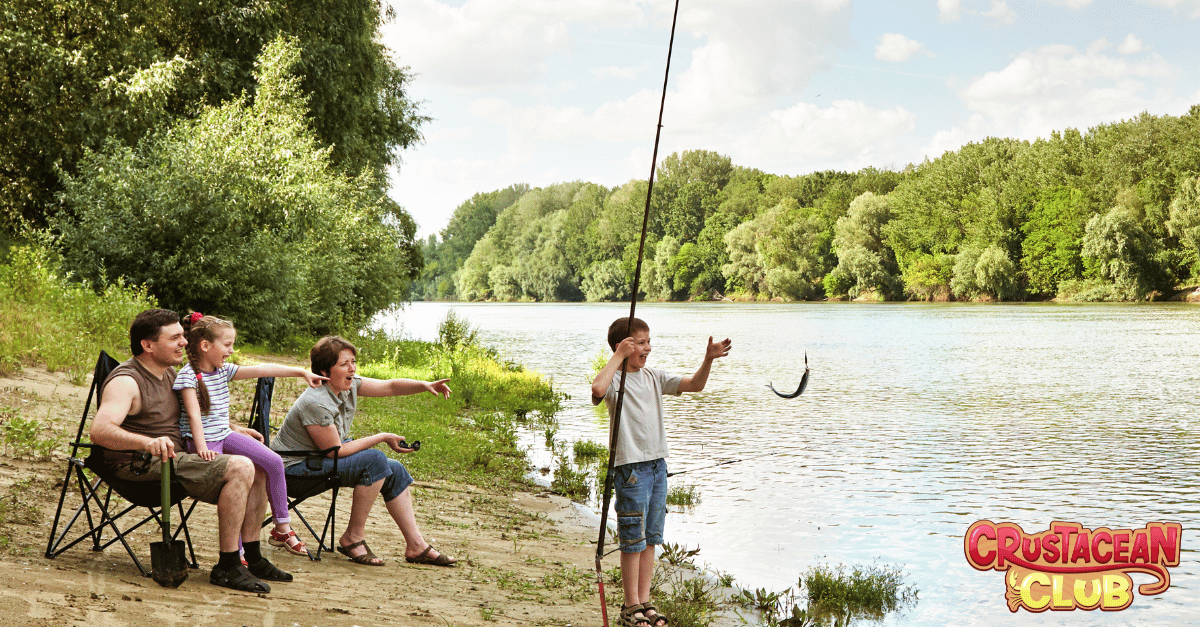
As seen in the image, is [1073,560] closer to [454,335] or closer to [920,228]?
[454,335]

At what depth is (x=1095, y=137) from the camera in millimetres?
73938

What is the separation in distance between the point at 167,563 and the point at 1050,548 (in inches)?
276

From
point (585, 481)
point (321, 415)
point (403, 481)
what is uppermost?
point (321, 415)

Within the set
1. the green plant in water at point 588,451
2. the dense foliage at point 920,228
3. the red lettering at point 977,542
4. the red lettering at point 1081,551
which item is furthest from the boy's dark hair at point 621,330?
the dense foliage at point 920,228

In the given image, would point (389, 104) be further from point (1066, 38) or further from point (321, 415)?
point (1066, 38)

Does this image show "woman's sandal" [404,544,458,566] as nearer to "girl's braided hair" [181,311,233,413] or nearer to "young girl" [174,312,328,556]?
"young girl" [174,312,328,556]

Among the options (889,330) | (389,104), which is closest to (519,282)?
(889,330)

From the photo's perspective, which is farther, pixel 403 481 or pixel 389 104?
pixel 389 104

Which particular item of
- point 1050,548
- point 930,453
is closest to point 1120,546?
point 1050,548

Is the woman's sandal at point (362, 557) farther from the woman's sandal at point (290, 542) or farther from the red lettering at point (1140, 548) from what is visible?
the red lettering at point (1140, 548)

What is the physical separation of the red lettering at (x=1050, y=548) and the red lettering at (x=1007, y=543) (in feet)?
0.74

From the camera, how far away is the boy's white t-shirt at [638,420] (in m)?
4.73

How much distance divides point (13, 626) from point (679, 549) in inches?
196

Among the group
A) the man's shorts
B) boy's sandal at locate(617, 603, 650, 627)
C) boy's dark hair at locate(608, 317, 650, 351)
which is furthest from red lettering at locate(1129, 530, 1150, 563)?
the man's shorts
